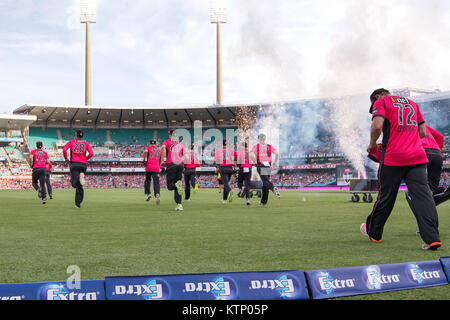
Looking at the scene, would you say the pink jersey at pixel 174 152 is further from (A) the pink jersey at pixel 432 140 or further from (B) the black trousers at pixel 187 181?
(A) the pink jersey at pixel 432 140

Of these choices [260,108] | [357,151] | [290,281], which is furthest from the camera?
[260,108]

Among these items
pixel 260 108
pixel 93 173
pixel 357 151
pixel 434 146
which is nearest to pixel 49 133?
pixel 93 173

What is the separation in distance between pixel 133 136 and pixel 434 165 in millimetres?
68182

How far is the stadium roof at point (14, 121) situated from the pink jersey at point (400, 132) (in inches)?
2413

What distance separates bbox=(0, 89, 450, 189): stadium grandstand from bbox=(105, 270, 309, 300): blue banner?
50.2 meters

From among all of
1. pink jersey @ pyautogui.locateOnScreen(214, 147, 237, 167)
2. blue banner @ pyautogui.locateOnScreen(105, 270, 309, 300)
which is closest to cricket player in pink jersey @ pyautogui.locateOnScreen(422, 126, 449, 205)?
blue banner @ pyautogui.locateOnScreen(105, 270, 309, 300)

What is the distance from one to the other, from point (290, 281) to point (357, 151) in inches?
2009

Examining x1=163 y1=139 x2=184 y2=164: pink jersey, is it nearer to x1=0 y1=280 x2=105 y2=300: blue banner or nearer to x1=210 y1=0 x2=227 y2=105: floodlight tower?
x1=0 y1=280 x2=105 y2=300: blue banner

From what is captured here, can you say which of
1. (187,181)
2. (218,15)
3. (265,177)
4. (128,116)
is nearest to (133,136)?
(128,116)

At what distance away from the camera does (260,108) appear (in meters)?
63.6

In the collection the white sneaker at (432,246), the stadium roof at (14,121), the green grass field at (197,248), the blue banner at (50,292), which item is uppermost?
the stadium roof at (14,121)

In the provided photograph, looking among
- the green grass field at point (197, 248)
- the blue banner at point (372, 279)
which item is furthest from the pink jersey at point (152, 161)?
the blue banner at point (372, 279)

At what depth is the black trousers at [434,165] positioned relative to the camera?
24.7 feet

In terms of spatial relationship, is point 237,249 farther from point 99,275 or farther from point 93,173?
point 93,173
